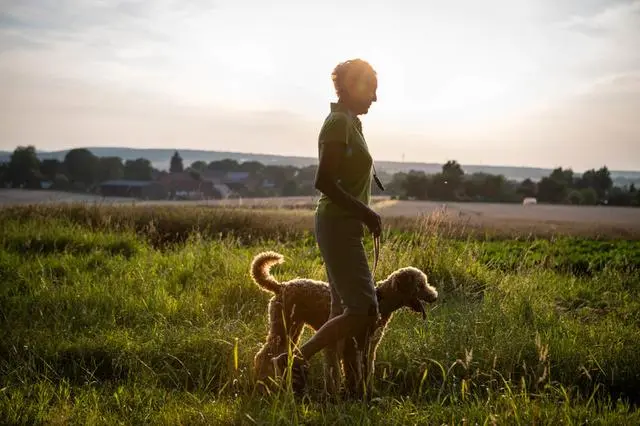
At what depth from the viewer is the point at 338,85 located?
4242mm

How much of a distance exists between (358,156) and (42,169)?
144ft

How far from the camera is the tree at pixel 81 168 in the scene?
48.0 m

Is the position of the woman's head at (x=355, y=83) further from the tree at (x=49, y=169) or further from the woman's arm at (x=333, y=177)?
the tree at (x=49, y=169)

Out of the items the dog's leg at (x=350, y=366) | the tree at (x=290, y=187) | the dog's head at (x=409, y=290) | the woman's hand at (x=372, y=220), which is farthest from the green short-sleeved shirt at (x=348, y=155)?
the tree at (x=290, y=187)

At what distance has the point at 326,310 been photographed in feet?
15.3

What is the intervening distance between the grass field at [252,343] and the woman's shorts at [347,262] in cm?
68

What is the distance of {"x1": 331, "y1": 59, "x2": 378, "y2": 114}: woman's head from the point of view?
418 cm

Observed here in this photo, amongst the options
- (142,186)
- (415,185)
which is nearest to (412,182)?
(415,185)

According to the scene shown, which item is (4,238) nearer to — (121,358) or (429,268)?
(121,358)

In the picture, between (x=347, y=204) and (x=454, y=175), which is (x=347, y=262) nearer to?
(x=347, y=204)

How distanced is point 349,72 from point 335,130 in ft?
1.57

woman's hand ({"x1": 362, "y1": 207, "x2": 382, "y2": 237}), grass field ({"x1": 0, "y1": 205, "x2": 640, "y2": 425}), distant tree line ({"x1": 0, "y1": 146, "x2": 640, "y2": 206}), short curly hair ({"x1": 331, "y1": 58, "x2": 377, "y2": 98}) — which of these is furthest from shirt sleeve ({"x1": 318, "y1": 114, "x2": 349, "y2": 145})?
distant tree line ({"x1": 0, "y1": 146, "x2": 640, "y2": 206})

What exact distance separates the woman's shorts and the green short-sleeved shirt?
79mm

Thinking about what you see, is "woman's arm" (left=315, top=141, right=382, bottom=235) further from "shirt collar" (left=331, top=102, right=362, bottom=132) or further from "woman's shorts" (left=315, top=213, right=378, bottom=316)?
"shirt collar" (left=331, top=102, right=362, bottom=132)
